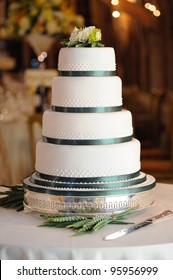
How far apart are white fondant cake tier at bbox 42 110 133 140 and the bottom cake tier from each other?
159mm

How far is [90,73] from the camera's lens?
2.88 m

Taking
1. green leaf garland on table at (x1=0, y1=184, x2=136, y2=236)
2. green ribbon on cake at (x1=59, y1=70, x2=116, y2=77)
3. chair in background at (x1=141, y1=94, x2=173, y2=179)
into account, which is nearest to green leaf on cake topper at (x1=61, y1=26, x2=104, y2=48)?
green ribbon on cake at (x1=59, y1=70, x2=116, y2=77)

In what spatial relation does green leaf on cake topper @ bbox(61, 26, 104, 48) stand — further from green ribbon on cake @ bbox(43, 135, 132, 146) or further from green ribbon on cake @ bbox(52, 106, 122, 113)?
green ribbon on cake @ bbox(43, 135, 132, 146)

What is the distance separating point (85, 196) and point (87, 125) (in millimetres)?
244

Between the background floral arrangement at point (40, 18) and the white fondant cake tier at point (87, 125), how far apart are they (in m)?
5.34

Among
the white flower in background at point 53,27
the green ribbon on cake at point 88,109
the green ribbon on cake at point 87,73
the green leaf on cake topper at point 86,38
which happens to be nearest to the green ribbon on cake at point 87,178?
the green ribbon on cake at point 88,109

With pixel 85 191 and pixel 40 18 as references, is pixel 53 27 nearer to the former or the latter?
pixel 40 18

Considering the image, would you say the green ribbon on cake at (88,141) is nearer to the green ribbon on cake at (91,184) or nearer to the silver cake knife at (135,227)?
the green ribbon on cake at (91,184)

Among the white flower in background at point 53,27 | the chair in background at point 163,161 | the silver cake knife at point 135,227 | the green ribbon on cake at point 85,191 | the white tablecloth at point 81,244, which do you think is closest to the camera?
the white tablecloth at point 81,244

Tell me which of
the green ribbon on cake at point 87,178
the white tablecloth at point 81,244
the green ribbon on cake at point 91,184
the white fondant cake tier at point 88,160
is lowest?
the white tablecloth at point 81,244

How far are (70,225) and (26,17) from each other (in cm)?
575

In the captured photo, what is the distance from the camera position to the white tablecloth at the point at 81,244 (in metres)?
2.47

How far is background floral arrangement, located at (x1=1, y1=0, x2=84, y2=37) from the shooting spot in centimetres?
815

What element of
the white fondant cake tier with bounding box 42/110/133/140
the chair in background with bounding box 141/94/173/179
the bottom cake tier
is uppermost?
the white fondant cake tier with bounding box 42/110/133/140
